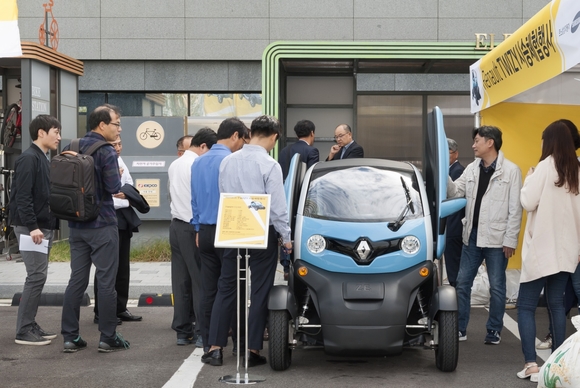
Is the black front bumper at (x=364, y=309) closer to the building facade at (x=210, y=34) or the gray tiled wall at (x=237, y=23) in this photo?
the building facade at (x=210, y=34)

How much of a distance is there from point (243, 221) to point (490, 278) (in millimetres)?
2537

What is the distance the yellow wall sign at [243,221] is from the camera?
600cm

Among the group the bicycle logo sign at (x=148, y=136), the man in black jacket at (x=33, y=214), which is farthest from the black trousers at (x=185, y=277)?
the bicycle logo sign at (x=148, y=136)

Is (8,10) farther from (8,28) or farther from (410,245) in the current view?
(410,245)

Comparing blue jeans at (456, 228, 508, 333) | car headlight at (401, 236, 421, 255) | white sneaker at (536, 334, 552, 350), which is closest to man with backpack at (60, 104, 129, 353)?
car headlight at (401, 236, 421, 255)

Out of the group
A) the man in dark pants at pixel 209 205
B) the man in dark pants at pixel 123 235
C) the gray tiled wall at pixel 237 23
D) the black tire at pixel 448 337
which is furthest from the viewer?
the gray tiled wall at pixel 237 23

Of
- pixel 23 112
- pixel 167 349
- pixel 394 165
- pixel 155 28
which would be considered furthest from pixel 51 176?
pixel 155 28

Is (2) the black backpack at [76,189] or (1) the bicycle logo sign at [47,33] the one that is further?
(1) the bicycle logo sign at [47,33]

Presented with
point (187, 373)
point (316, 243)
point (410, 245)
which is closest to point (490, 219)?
point (410, 245)

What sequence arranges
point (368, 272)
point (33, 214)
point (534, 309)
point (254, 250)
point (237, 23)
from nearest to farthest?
point (534, 309)
point (368, 272)
point (254, 250)
point (33, 214)
point (237, 23)

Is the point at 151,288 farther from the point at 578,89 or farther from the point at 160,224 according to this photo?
the point at 578,89

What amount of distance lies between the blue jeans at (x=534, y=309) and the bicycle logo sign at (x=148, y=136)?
8409 mm

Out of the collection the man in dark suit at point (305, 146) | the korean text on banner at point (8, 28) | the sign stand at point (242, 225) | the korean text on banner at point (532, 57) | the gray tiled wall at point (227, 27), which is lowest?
the sign stand at point (242, 225)

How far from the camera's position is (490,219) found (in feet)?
23.9
